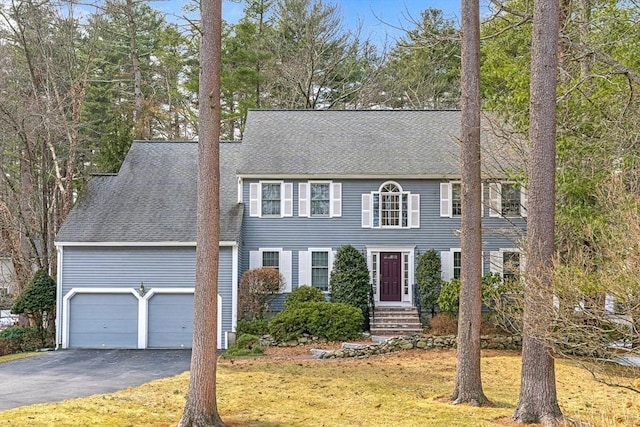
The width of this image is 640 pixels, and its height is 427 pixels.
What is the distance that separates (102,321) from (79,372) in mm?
5023

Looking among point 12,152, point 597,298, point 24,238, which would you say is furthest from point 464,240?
point 12,152

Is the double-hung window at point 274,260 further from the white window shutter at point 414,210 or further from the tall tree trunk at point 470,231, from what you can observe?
the tall tree trunk at point 470,231

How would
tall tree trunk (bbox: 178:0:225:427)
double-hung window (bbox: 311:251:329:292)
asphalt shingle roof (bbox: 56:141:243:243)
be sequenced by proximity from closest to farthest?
tall tree trunk (bbox: 178:0:225:427) → asphalt shingle roof (bbox: 56:141:243:243) → double-hung window (bbox: 311:251:329:292)

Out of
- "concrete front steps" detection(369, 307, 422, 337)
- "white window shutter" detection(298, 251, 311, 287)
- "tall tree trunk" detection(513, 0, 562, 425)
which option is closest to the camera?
"tall tree trunk" detection(513, 0, 562, 425)

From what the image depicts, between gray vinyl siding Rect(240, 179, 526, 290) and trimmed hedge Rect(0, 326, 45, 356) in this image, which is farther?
gray vinyl siding Rect(240, 179, 526, 290)

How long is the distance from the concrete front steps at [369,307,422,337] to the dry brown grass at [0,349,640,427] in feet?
13.9

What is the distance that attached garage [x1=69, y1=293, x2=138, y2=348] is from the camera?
20.6 metres

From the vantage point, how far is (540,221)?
850 centimetres

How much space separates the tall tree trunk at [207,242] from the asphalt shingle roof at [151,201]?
38.0ft

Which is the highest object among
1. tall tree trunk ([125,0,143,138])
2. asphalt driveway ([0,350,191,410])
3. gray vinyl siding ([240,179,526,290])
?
tall tree trunk ([125,0,143,138])

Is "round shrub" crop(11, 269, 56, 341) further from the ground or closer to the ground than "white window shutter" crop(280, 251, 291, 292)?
closer to the ground

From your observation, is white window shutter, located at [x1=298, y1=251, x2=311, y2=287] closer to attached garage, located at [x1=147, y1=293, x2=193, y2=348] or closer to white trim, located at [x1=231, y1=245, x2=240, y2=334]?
white trim, located at [x1=231, y1=245, x2=240, y2=334]

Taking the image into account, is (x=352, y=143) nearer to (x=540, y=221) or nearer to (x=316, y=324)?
(x=316, y=324)

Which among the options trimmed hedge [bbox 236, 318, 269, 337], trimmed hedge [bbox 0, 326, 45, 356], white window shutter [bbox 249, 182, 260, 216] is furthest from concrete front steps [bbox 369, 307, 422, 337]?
trimmed hedge [bbox 0, 326, 45, 356]
